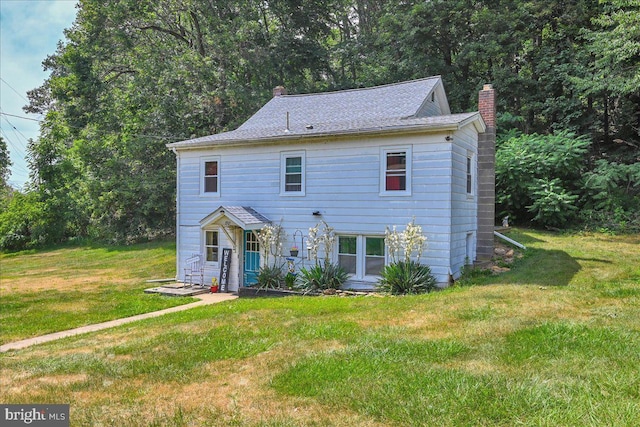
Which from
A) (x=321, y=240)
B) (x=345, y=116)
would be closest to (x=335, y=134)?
(x=321, y=240)

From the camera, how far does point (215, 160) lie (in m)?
13.7

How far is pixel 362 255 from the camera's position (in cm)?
1134

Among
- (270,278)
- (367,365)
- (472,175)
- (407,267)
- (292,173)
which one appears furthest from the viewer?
(472,175)

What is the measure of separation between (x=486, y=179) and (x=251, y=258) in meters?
7.68

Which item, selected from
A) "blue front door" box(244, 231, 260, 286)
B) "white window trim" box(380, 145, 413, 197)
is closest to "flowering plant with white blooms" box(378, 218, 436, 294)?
"white window trim" box(380, 145, 413, 197)

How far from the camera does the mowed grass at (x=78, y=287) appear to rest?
31.4ft

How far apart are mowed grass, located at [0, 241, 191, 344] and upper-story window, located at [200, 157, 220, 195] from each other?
374cm

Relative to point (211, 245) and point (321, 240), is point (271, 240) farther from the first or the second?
point (211, 245)

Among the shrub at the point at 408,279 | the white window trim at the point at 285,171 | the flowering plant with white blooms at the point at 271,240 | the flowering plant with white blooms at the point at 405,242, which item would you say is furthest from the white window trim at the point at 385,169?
the flowering plant with white blooms at the point at 271,240

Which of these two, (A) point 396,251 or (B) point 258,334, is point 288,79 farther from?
(B) point 258,334

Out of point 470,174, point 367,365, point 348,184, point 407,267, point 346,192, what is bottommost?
point 367,365

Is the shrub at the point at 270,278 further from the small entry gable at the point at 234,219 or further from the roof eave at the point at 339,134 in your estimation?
the roof eave at the point at 339,134

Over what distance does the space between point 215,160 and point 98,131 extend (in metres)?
14.4

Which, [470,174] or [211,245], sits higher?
[470,174]
